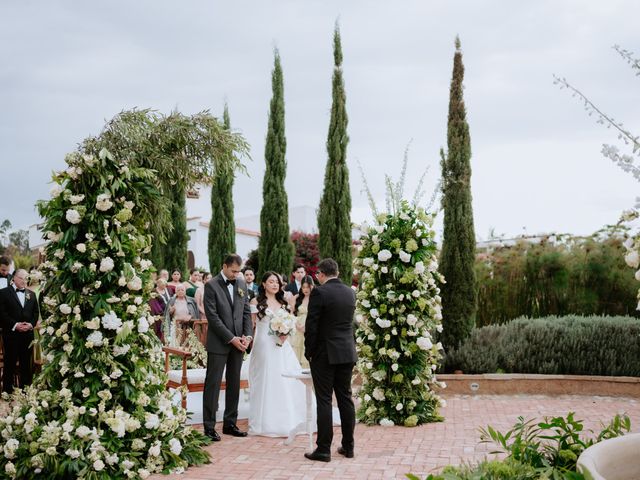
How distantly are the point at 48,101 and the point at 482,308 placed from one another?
8.95m

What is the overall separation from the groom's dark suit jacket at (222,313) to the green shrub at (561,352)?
14.9ft

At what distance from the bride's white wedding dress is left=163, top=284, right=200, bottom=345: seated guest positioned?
3001 mm

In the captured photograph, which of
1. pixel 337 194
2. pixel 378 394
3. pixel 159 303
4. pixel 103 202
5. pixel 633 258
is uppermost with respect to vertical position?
pixel 337 194

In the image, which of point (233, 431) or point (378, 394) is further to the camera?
point (378, 394)

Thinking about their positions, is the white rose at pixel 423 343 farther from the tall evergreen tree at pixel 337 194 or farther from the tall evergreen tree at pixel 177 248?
the tall evergreen tree at pixel 177 248

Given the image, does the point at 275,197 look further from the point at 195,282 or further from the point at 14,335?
the point at 14,335

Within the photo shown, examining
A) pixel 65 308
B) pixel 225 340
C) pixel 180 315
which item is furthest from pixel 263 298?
pixel 180 315

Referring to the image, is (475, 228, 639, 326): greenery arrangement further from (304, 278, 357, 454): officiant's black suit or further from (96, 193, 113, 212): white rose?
(96, 193, 113, 212): white rose

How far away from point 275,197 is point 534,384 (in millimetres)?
11883

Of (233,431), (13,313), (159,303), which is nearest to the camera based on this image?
(233,431)

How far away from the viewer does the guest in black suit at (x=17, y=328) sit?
857 cm

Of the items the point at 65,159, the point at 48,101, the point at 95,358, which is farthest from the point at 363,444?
the point at 48,101

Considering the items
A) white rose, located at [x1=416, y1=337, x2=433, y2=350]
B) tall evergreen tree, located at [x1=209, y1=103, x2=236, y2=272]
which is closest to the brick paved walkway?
white rose, located at [x1=416, y1=337, x2=433, y2=350]

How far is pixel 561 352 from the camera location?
34.0ft
